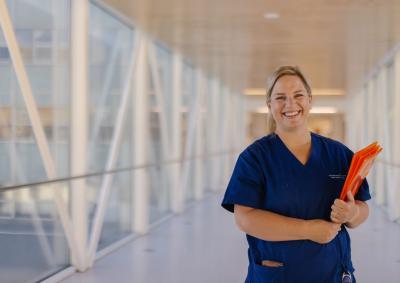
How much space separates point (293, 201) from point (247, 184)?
0.13 metres

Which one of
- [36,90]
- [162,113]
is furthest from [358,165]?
[162,113]

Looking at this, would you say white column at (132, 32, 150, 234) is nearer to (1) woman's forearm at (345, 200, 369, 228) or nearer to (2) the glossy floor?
(2) the glossy floor

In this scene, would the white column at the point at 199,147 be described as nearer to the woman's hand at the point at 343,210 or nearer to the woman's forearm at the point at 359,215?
the woman's forearm at the point at 359,215

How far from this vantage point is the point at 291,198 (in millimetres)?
1595

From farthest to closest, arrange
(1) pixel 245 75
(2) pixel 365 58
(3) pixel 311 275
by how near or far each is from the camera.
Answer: (1) pixel 245 75
(2) pixel 365 58
(3) pixel 311 275

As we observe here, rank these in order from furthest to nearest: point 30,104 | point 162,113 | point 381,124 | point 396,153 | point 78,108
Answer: point 381,124 → point 396,153 → point 162,113 → point 78,108 → point 30,104

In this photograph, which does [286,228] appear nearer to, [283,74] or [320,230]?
[320,230]

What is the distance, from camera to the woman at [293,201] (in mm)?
1569

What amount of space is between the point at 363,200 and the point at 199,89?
9922mm

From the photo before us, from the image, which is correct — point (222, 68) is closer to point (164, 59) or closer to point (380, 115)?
point (164, 59)

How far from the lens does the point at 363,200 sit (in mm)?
1727

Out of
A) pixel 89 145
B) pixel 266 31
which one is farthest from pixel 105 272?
pixel 266 31

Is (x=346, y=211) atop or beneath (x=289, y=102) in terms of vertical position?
beneath

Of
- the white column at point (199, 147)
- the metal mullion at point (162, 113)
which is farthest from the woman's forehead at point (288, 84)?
the white column at point (199, 147)
